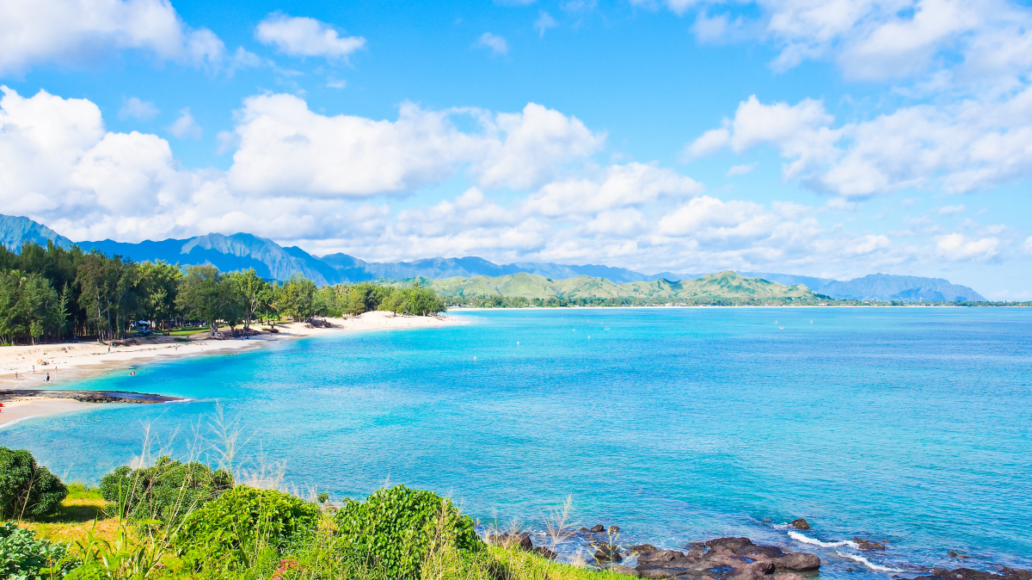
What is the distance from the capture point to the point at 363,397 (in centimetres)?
5269

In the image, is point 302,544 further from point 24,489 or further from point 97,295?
point 97,295

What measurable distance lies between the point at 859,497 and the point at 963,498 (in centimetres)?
467

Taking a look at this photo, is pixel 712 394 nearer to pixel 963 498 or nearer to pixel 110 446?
pixel 963 498

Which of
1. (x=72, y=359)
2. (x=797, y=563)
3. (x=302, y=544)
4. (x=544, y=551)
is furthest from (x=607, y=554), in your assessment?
(x=72, y=359)

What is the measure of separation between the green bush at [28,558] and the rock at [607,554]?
53.0 feet

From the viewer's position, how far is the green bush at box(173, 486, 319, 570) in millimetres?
9766

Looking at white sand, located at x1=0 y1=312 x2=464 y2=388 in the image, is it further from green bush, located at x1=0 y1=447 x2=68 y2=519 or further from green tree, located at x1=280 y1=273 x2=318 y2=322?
green bush, located at x1=0 y1=447 x2=68 y2=519

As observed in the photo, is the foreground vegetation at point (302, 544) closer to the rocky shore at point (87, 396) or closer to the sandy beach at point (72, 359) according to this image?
the rocky shore at point (87, 396)

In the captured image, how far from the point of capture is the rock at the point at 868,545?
20625 mm

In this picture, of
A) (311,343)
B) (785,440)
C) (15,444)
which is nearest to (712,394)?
(785,440)

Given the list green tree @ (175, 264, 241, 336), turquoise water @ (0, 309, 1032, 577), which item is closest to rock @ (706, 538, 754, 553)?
turquoise water @ (0, 309, 1032, 577)

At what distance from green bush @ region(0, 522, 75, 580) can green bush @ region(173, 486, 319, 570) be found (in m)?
2.43

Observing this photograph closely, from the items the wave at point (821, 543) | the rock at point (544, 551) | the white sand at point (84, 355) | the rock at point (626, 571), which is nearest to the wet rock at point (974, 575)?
the wave at point (821, 543)

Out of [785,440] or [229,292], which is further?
[229,292]
